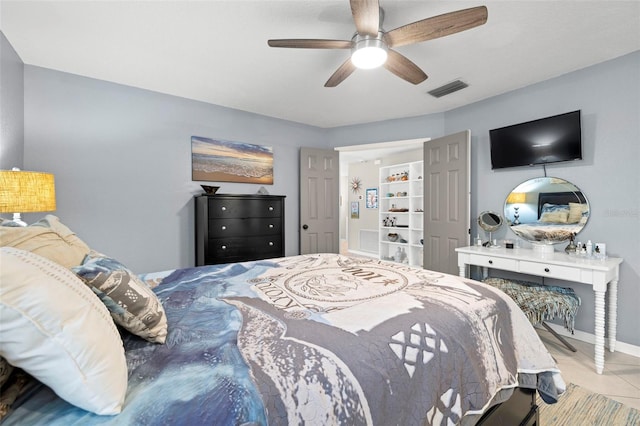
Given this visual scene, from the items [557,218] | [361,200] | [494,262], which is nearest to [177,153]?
[494,262]

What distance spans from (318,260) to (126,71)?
2.63 m

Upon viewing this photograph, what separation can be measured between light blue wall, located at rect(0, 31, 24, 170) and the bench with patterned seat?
173 inches

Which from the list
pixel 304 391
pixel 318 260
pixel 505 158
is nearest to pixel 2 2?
pixel 318 260

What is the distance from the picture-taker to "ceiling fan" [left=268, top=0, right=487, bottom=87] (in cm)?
159


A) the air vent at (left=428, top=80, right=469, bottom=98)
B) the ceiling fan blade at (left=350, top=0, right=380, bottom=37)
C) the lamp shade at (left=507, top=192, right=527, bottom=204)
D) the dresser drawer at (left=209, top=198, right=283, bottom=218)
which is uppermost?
Answer: the air vent at (left=428, top=80, right=469, bottom=98)

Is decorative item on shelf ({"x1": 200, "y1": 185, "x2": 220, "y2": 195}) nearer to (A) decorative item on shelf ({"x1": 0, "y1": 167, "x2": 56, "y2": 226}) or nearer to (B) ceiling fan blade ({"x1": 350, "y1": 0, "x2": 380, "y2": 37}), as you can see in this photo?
(A) decorative item on shelf ({"x1": 0, "y1": 167, "x2": 56, "y2": 226})

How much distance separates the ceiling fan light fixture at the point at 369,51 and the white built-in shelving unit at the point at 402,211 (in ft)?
12.8

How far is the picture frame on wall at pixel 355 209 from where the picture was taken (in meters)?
7.60

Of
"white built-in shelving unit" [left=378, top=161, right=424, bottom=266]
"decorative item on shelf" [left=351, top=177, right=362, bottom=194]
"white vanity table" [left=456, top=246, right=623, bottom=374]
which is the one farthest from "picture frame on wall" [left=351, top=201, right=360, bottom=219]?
"white vanity table" [left=456, top=246, right=623, bottom=374]

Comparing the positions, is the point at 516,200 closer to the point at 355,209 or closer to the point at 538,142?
the point at 538,142

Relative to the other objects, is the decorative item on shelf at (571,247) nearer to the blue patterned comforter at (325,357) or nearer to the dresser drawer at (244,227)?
the blue patterned comforter at (325,357)

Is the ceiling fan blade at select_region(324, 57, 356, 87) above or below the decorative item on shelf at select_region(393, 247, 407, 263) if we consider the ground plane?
above

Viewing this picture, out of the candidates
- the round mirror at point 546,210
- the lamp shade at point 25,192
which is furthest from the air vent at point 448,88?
the lamp shade at point 25,192

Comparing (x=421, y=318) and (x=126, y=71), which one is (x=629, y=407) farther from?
(x=126, y=71)
